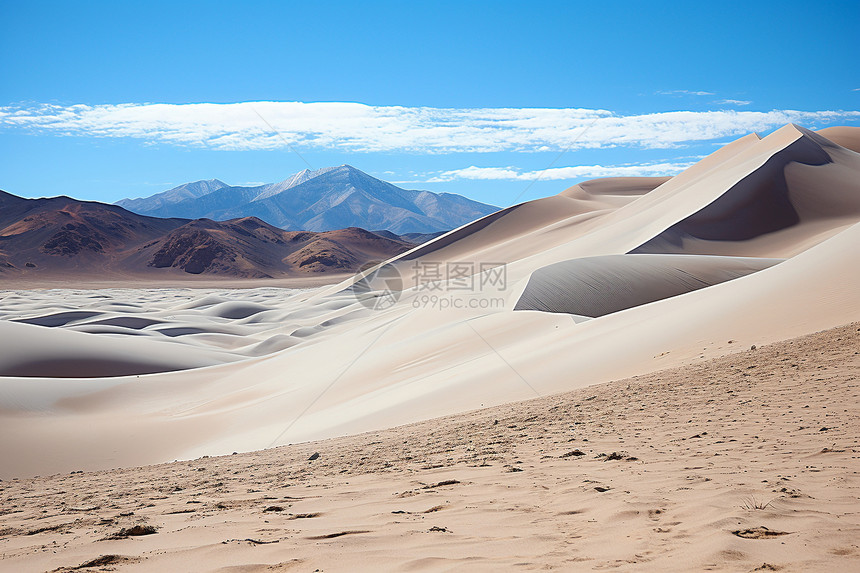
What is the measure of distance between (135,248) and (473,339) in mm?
97454

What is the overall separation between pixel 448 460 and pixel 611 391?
2.92 metres

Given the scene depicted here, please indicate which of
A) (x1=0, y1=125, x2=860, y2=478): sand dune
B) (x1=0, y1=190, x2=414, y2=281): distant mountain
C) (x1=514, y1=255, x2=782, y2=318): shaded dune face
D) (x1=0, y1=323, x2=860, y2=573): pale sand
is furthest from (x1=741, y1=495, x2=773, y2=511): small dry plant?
(x1=0, y1=190, x2=414, y2=281): distant mountain

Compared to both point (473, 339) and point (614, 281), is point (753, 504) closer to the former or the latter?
point (473, 339)

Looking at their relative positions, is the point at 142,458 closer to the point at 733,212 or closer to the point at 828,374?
the point at 828,374

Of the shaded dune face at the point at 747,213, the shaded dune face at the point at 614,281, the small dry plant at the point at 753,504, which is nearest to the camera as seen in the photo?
the small dry plant at the point at 753,504

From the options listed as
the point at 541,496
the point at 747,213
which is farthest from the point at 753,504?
the point at 747,213

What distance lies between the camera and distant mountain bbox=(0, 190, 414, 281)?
8712 centimetres

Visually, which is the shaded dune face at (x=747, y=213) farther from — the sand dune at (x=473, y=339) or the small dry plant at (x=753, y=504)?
the small dry plant at (x=753, y=504)

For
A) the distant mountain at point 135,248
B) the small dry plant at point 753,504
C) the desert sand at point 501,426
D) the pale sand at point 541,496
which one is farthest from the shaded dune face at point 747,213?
the distant mountain at point 135,248

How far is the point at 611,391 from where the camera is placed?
24.0 feet

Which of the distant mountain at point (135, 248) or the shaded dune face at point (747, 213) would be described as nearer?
the shaded dune face at point (747, 213)

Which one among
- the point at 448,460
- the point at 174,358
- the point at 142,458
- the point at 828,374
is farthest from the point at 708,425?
the point at 174,358

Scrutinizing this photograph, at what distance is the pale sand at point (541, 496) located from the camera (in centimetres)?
270

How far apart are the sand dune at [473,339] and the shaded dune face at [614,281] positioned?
6 cm
